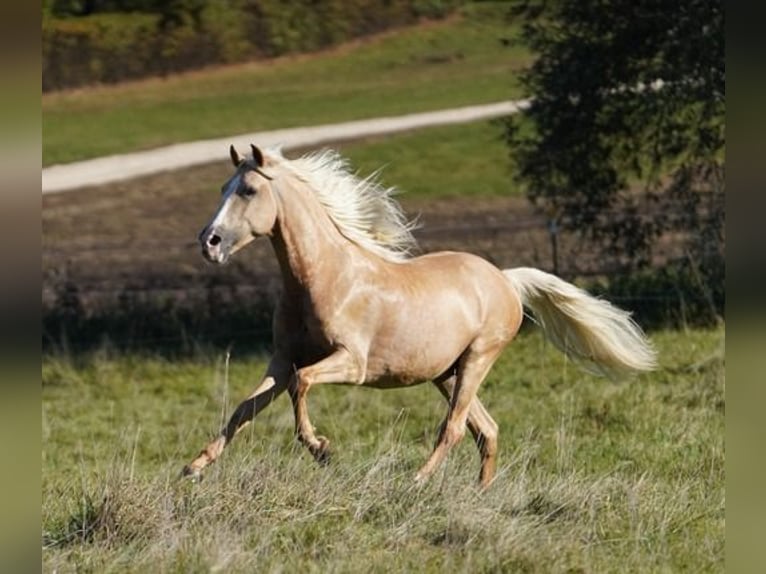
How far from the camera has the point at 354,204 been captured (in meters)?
8.05

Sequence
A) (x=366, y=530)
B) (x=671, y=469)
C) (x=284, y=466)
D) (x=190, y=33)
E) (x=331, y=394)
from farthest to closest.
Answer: (x=190, y=33), (x=331, y=394), (x=671, y=469), (x=284, y=466), (x=366, y=530)

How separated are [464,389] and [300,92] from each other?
33317 mm

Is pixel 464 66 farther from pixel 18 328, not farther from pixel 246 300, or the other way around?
pixel 18 328

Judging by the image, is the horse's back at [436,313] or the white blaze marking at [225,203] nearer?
the white blaze marking at [225,203]

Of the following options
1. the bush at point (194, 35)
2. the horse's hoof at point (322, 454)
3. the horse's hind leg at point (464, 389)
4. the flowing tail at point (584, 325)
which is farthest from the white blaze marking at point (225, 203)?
the bush at point (194, 35)

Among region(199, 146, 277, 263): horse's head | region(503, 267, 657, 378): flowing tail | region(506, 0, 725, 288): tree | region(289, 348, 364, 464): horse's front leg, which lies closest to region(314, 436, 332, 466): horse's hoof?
region(289, 348, 364, 464): horse's front leg

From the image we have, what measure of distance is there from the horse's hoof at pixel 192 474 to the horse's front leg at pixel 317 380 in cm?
53

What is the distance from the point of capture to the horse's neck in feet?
24.8

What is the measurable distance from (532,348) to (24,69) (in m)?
13.9

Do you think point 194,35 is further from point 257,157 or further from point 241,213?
point 241,213

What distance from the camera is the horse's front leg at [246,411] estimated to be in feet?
23.4

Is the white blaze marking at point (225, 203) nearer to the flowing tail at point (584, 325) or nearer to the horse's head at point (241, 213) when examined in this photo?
the horse's head at point (241, 213)

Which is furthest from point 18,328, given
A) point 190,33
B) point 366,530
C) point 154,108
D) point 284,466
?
point 190,33

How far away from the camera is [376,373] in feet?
25.2
